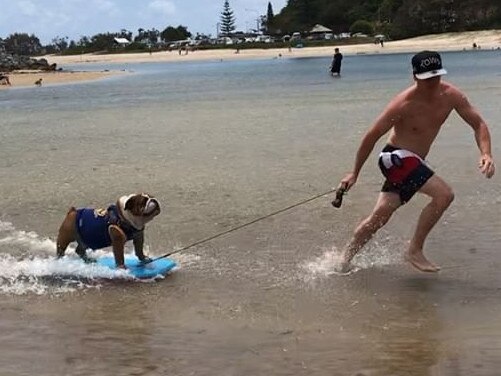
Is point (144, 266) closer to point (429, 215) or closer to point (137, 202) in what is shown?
point (137, 202)

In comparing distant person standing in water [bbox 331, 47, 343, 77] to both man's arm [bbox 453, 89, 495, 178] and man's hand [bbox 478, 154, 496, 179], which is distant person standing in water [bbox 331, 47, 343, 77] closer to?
man's arm [bbox 453, 89, 495, 178]

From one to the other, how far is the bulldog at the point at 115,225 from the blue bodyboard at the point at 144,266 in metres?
0.07

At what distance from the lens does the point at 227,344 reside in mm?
4684

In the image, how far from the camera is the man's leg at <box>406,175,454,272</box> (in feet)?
18.6

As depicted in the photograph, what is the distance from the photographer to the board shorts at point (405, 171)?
5.66 m

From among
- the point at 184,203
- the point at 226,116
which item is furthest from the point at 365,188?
the point at 226,116

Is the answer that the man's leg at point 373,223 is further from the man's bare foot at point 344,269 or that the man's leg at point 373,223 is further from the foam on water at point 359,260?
the foam on water at point 359,260

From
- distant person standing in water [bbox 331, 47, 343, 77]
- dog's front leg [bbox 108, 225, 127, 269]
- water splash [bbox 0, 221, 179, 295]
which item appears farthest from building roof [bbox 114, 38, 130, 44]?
dog's front leg [bbox 108, 225, 127, 269]

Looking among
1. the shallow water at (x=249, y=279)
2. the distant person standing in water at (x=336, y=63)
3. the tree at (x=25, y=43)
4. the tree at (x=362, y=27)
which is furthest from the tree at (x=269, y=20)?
the shallow water at (x=249, y=279)

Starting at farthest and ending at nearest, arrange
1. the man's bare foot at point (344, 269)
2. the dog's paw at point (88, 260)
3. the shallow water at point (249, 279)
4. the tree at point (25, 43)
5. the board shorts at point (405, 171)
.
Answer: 1. the tree at point (25, 43)
2. the dog's paw at point (88, 260)
3. the man's bare foot at point (344, 269)
4. the board shorts at point (405, 171)
5. the shallow water at point (249, 279)

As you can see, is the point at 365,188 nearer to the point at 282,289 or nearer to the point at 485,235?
the point at 485,235

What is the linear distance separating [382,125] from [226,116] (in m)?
14.2

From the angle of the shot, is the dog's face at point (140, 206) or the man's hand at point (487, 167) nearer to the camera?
the man's hand at point (487, 167)

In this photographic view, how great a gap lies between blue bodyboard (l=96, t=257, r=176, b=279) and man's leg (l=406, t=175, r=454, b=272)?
1891mm
